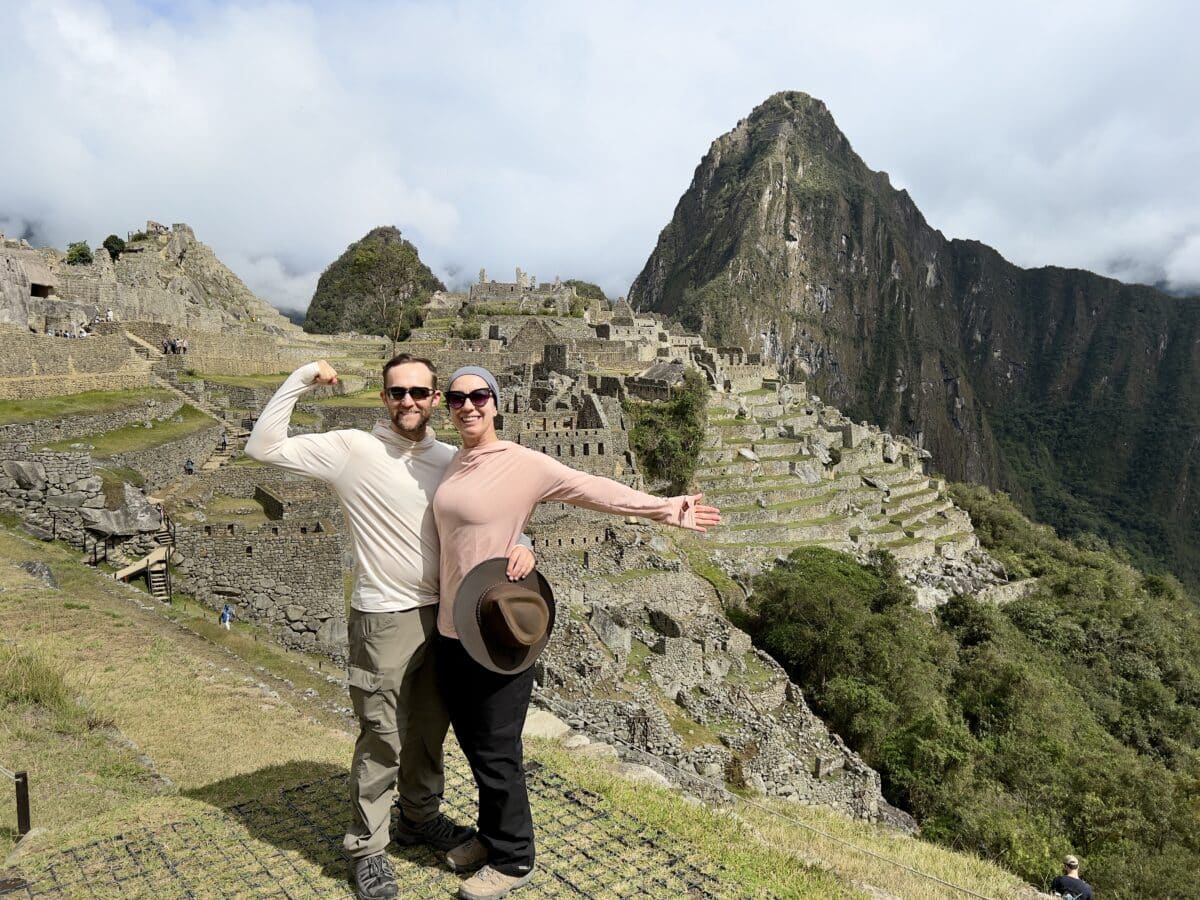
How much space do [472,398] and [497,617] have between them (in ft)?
3.96

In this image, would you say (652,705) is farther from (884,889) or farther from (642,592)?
(884,889)

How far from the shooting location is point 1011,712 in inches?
842

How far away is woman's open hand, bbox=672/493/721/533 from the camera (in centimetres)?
381

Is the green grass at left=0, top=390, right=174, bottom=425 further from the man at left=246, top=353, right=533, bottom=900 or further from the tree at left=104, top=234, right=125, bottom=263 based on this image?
the tree at left=104, top=234, right=125, bottom=263

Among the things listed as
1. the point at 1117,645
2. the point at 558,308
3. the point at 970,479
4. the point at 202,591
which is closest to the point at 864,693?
the point at 202,591

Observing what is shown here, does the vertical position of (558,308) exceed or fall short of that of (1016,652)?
it exceeds it

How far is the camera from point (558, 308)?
4506cm

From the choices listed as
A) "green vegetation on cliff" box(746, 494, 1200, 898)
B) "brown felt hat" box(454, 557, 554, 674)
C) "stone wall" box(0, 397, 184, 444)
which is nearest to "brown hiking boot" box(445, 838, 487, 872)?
"brown felt hat" box(454, 557, 554, 674)

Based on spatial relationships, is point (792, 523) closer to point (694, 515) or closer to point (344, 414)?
point (344, 414)

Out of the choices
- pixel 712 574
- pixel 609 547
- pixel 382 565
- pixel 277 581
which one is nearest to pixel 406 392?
pixel 382 565

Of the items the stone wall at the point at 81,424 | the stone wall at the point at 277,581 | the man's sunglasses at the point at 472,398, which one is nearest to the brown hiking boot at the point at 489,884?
the man's sunglasses at the point at 472,398

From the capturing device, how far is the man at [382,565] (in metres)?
3.85

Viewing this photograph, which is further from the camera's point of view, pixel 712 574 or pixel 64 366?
pixel 712 574

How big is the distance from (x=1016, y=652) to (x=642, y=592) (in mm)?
20931
